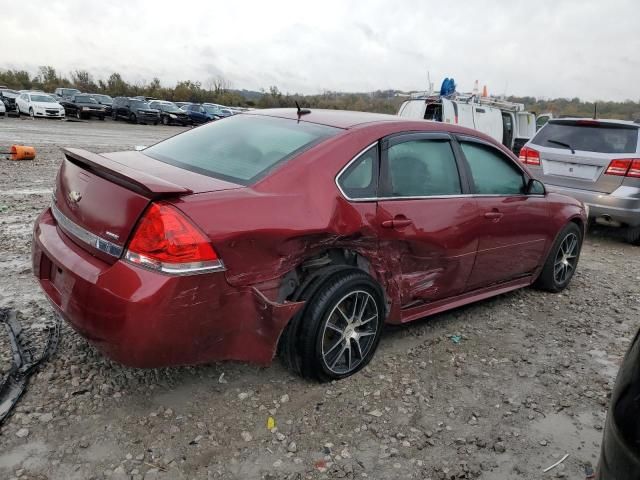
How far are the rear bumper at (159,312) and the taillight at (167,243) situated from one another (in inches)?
1.9

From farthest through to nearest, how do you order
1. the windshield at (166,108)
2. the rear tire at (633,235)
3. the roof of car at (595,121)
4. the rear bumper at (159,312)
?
1. the windshield at (166,108)
2. the rear tire at (633,235)
3. the roof of car at (595,121)
4. the rear bumper at (159,312)

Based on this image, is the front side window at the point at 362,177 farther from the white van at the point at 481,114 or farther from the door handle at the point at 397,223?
the white van at the point at 481,114

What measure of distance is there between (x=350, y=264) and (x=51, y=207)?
185cm

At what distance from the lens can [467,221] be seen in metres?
3.75

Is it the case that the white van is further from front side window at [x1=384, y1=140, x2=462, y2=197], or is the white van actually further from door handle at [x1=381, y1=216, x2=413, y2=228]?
door handle at [x1=381, y1=216, x2=413, y2=228]

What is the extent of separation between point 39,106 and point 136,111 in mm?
5508

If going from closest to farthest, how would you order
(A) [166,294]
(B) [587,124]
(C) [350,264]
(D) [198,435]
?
(A) [166,294]
(D) [198,435]
(C) [350,264]
(B) [587,124]

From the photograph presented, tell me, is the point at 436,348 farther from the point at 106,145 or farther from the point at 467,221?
the point at 106,145

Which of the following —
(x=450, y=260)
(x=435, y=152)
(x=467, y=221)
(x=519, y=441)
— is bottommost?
(x=519, y=441)

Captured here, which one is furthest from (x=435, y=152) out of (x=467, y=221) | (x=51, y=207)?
(x=51, y=207)

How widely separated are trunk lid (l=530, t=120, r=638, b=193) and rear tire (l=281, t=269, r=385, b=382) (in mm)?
4976

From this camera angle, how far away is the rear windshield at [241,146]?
300 cm

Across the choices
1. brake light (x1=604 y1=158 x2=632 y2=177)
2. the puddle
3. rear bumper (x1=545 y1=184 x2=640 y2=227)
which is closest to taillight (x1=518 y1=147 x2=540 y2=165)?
rear bumper (x1=545 y1=184 x2=640 y2=227)

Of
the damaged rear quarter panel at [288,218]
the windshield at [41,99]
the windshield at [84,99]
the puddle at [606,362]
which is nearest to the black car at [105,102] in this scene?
the windshield at [84,99]
